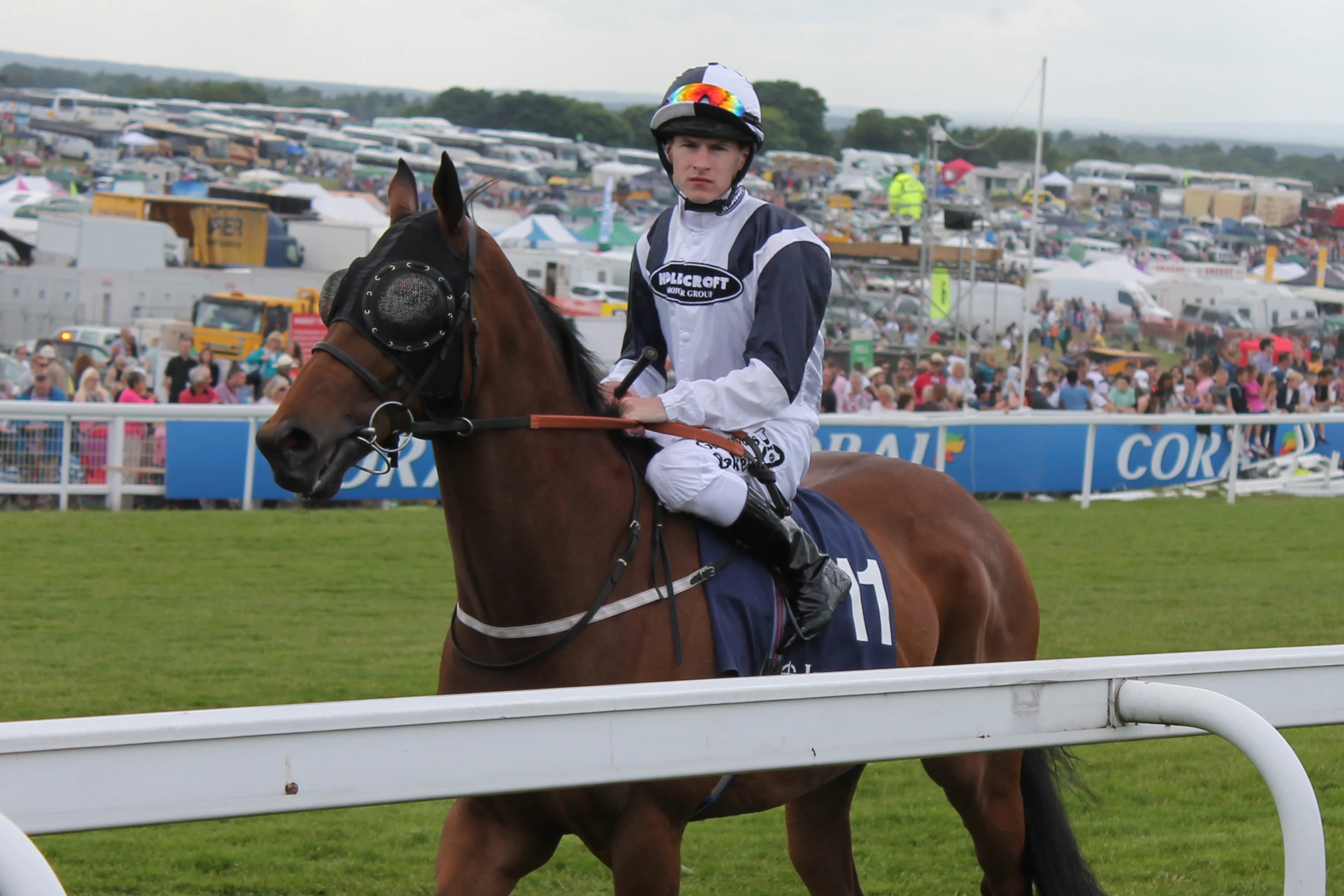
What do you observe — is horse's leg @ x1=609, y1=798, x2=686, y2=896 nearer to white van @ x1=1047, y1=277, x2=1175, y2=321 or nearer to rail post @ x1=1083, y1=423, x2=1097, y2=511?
rail post @ x1=1083, y1=423, x2=1097, y2=511

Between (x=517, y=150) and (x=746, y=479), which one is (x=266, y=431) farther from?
(x=517, y=150)

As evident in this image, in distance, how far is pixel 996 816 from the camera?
3.54 metres

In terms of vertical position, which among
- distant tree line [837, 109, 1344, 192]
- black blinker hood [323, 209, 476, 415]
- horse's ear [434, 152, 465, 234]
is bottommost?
black blinker hood [323, 209, 476, 415]

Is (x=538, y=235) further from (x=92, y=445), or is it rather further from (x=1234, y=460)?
(x=92, y=445)

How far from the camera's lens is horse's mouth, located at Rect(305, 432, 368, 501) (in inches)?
90.0

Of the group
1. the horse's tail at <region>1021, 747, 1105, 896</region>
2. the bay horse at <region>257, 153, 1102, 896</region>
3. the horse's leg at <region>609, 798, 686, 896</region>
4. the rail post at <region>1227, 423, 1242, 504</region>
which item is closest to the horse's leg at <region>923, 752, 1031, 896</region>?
the horse's tail at <region>1021, 747, 1105, 896</region>

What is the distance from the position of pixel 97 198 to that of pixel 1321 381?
871 inches

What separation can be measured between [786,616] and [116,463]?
8122 millimetres

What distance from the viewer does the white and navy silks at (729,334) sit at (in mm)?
2795

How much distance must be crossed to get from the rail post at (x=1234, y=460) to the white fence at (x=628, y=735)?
37.9 ft

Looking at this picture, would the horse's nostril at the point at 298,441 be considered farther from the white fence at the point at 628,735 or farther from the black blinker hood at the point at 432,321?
the white fence at the point at 628,735

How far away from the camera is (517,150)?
85562 millimetres

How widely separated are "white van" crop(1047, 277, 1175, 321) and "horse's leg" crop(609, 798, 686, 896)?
31674 millimetres

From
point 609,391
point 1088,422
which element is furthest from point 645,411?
point 1088,422
